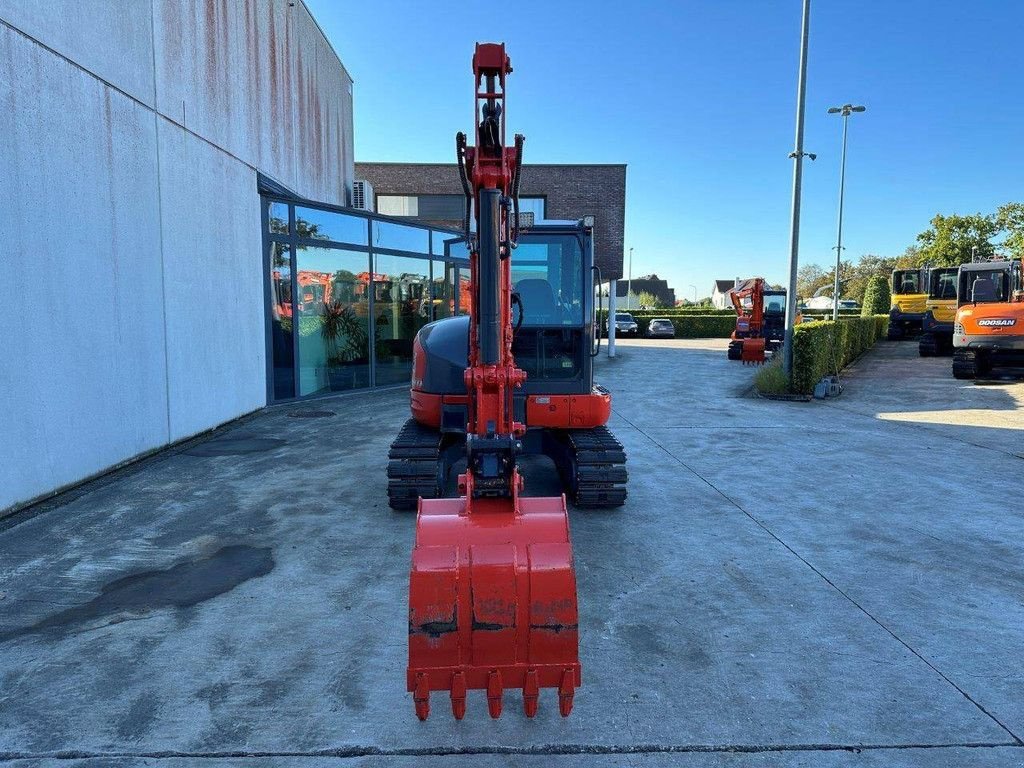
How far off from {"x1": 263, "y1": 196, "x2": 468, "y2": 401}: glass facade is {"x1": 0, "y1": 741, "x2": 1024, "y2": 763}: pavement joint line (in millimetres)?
9908

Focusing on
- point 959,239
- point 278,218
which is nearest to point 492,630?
point 278,218

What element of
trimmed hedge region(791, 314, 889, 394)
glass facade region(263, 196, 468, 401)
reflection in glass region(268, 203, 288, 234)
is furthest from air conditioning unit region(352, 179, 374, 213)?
trimmed hedge region(791, 314, 889, 394)

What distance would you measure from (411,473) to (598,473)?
5.64ft

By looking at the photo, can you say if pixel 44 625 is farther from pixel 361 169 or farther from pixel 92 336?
pixel 361 169

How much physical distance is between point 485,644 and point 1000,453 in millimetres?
8837

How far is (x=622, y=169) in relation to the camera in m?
25.1

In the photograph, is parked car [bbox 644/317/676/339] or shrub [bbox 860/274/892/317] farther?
parked car [bbox 644/317/676/339]

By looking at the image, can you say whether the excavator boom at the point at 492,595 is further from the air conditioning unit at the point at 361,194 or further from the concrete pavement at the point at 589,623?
the air conditioning unit at the point at 361,194

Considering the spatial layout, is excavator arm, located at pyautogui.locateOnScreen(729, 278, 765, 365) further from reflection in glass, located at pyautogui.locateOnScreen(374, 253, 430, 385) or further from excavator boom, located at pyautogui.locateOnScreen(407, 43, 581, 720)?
excavator boom, located at pyautogui.locateOnScreen(407, 43, 581, 720)

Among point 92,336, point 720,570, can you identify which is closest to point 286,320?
point 92,336

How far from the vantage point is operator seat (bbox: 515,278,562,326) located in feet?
19.8

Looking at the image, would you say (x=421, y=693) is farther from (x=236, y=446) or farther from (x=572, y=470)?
(x=236, y=446)

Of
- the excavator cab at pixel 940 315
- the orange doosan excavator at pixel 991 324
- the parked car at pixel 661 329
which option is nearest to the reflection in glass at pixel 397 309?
the orange doosan excavator at pixel 991 324

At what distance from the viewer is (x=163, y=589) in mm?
4473
